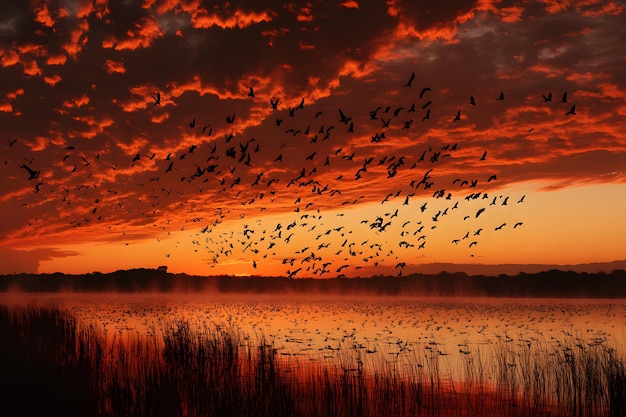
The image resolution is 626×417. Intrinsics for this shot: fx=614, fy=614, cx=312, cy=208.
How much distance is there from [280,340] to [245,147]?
16.9m

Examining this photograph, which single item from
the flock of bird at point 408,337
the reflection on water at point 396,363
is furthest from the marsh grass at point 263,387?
the flock of bird at point 408,337

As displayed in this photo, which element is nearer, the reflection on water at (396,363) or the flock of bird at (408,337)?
the reflection on water at (396,363)

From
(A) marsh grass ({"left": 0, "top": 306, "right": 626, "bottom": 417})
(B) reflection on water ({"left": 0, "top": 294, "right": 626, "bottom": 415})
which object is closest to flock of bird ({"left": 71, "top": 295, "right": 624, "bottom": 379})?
(B) reflection on water ({"left": 0, "top": 294, "right": 626, "bottom": 415})

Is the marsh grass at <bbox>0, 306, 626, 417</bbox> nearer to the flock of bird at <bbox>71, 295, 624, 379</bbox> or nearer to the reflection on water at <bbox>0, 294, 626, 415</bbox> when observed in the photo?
the reflection on water at <bbox>0, 294, 626, 415</bbox>

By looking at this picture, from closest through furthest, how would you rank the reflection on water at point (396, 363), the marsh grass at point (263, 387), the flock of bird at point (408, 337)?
the marsh grass at point (263, 387) < the reflection on water at point (396, 363) < the flock of bird at point (408, 337)

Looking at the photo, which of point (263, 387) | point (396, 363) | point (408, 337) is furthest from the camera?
point (408, 337)

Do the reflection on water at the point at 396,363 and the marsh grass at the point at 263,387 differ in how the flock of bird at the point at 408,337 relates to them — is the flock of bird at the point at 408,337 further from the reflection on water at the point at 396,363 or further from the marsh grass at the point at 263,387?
the marsh grass at the point at 263,387

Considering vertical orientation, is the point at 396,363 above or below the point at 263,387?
below

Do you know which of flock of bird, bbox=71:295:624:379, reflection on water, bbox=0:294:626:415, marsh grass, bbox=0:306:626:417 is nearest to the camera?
marsh grass, bbox=0:306:626:417

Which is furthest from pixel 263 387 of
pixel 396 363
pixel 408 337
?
pixel 408 337

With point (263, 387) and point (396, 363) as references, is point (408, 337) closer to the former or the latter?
point (396, 363)

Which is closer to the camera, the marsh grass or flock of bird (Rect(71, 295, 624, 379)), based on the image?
the marsh grass

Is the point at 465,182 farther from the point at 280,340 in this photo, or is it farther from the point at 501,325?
the point at 501,325

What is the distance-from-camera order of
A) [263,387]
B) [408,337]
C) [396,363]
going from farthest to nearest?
[408,337]
[396,363]
[263,387]
